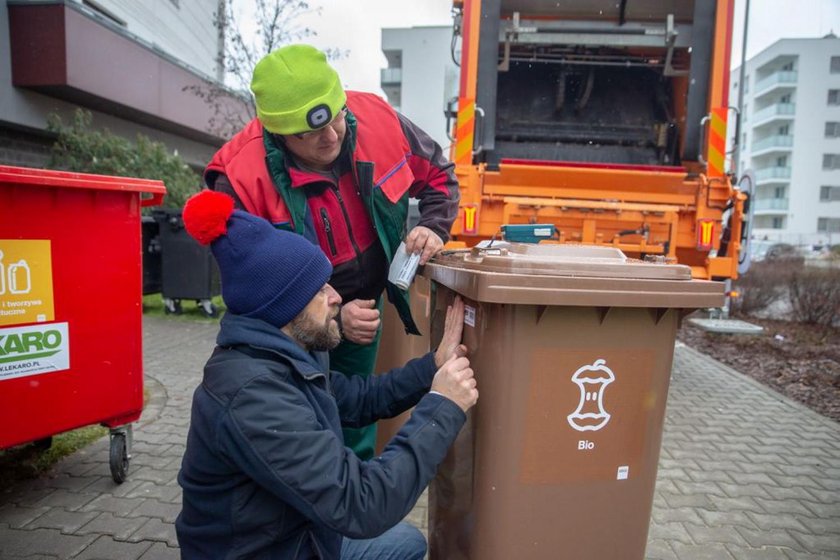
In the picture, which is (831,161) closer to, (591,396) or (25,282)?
(591,396)

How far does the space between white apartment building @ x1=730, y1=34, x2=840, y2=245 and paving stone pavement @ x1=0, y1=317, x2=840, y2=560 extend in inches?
1663

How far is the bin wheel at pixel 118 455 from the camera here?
279 cm

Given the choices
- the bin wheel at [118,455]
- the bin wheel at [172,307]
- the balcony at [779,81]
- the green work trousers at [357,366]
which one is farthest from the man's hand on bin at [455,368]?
the balcony at [779,81]

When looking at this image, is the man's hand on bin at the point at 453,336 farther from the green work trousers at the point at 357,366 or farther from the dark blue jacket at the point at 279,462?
the green work trousers at the point at 357,366

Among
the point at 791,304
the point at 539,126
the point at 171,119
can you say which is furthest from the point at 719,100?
the point at 171,119

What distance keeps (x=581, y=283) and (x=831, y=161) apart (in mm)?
50385

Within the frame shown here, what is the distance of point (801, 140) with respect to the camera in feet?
139

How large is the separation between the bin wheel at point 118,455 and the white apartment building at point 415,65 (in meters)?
23.5

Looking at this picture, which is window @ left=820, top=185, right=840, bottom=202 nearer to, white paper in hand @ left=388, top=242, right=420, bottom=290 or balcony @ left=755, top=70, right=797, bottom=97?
balcony @ left=755, top=70, right=797, bottom=97

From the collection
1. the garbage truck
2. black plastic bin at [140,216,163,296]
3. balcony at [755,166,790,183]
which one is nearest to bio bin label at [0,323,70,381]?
the garbage truck

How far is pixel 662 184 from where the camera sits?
4.44 metres

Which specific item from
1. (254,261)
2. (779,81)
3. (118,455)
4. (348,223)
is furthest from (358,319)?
(779,81)

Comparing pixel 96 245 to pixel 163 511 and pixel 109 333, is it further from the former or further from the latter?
pixel 163 511

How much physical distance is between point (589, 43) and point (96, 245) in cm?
395
